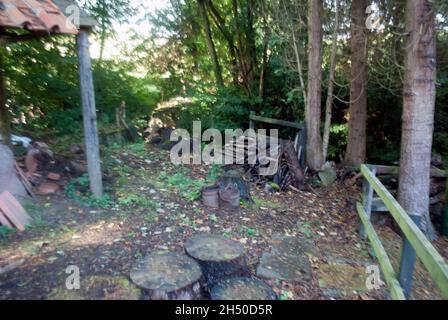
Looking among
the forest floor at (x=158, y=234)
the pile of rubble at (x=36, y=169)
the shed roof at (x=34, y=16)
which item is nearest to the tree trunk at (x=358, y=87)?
the forest floor at (x=158, y=234)

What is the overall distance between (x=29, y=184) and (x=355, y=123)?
6643 millimetres

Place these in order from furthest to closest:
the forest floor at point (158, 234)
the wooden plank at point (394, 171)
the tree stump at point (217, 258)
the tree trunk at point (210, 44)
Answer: the tree trunk at point (210, 44), the wooden plank at point (394, 171), the tree stump at point (217, 258), the forest floor at point (158, 234)

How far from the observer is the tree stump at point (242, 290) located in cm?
270

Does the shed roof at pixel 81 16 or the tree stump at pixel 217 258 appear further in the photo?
the shed roof at pixel 81 16

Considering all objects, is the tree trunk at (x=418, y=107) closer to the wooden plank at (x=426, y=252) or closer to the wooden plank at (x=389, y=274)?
the wooden plank at (x=389, y=274)

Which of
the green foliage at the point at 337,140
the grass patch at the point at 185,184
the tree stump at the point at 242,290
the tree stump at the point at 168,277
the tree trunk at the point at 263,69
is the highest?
the tree trunk at the point at 263,69

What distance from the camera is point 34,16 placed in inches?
143

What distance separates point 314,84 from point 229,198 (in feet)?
11.4

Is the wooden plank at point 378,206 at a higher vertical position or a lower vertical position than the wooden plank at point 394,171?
lower

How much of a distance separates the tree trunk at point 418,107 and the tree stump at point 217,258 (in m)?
2.88

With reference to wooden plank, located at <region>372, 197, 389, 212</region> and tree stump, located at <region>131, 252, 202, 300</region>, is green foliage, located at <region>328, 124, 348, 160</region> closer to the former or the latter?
wooden plank, located at <region>372, 197, 389, 212</region>

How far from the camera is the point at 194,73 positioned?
11320mm

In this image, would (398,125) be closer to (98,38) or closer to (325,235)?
(325,235)

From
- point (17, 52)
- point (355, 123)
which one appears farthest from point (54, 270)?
point (355, 123)
